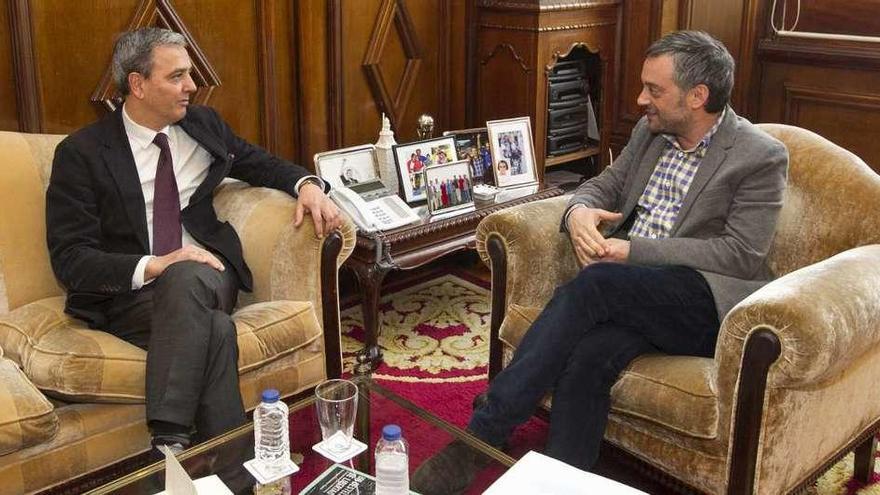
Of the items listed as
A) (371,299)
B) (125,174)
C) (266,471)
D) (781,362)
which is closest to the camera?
(266,471)

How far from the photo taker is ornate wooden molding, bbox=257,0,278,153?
300cm

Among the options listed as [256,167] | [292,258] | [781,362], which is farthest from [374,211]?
[781,362]

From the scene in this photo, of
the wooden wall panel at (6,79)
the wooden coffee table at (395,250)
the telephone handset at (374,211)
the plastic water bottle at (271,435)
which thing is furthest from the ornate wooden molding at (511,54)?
the plastic water bottle at (271,435)

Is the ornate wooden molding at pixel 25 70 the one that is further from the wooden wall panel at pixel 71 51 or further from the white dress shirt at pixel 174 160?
the white dress shirt at pixel 174 160

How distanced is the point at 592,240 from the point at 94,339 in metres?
1.22

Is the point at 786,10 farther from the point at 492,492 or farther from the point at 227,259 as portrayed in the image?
the point at 492,492

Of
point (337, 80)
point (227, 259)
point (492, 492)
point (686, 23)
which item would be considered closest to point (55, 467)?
point (227, 259)

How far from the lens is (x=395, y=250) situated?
283cm

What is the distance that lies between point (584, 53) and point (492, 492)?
8.41 feet

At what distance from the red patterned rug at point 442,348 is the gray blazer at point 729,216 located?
61 cm

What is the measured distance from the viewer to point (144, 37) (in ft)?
7.55

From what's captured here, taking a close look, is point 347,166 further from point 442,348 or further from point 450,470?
point 450,470

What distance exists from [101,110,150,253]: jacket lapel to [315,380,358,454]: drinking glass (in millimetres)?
810

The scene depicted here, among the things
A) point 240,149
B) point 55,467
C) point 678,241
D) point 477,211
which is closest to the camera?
point 55,467
